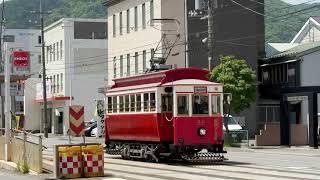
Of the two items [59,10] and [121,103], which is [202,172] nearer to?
[121,103]

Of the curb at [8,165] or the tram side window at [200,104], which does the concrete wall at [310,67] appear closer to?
the tram side window at [200,104]

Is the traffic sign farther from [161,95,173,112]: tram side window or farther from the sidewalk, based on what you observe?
the sidewalk

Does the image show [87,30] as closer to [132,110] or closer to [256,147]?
[256,147]

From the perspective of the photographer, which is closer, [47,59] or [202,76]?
[202,76]

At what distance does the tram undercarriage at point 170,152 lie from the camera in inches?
944

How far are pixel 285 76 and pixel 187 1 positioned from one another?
32.5 feet

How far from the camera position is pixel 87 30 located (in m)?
81.2

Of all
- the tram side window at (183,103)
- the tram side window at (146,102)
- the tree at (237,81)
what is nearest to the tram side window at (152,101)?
the tram side window at (146,102)

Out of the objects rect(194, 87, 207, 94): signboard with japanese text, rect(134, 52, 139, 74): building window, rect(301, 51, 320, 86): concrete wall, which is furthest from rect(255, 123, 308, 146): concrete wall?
rect(134, 52, 139, 74): building window

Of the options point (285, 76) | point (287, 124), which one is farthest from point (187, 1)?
point (287, 124)

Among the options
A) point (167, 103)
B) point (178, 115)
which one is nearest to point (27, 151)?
point (167, 103)

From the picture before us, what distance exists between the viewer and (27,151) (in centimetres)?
2303

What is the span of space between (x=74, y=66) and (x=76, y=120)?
192 feet

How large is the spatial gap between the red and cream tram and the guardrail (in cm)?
414
